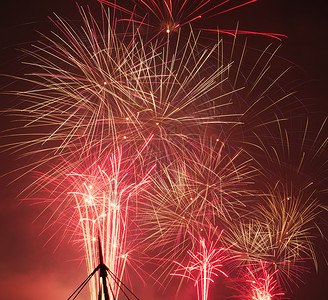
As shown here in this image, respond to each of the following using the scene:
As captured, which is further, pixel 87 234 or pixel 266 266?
pixel 266 266

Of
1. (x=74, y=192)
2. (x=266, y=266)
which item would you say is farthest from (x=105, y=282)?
(x=266, y=266)

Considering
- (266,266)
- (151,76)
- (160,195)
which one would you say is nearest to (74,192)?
(160,195)

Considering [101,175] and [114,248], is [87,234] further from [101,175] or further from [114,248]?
[101,175]

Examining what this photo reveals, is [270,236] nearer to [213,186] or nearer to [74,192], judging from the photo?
[213,186]

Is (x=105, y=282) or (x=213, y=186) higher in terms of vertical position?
(x=213, y=186)

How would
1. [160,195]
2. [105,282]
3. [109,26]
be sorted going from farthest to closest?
[160,195] → [109,26] → [105,282]

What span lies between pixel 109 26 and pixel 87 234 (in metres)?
6.55

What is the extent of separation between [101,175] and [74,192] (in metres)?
1.02

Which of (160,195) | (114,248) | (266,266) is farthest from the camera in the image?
(266,266)

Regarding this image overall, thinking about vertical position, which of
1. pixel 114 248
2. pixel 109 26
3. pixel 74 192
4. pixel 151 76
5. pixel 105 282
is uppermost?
pixel 109 26

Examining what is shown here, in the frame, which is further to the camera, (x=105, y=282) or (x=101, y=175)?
(x=101, y=175)

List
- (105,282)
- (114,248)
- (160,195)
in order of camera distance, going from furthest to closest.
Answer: (160,195) < (114,248) < (105,282)

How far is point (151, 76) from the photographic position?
14391mm

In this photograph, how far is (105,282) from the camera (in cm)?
1163
